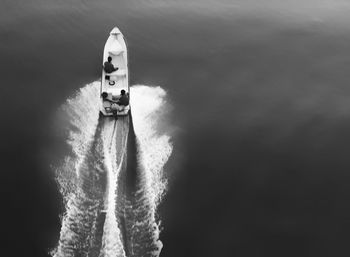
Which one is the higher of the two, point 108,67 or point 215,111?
point 108,67

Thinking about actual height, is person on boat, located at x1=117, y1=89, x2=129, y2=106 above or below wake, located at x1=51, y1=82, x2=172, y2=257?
above

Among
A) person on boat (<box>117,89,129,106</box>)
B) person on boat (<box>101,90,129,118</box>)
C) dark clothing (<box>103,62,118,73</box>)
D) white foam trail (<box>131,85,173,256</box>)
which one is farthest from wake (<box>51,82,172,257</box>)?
dark clothing (<box>103,62,118,73</box>)

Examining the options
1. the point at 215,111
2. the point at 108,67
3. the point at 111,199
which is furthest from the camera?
the point at 215,111

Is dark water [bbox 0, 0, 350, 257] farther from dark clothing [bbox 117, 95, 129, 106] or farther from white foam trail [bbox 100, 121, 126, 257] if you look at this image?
dark clothing [bbox 117, 95, 129, 106]

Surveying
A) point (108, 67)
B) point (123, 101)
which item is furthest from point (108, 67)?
point (123, 101)

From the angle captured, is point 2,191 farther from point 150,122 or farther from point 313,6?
point 313,6

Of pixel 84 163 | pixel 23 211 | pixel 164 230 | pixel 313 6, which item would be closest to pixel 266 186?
pixel 164 230

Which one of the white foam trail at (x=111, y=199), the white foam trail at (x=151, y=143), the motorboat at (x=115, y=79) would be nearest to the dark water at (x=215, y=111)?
the white foam trail at (x=151, y=143)

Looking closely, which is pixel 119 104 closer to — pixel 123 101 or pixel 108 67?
pixel 123 101
